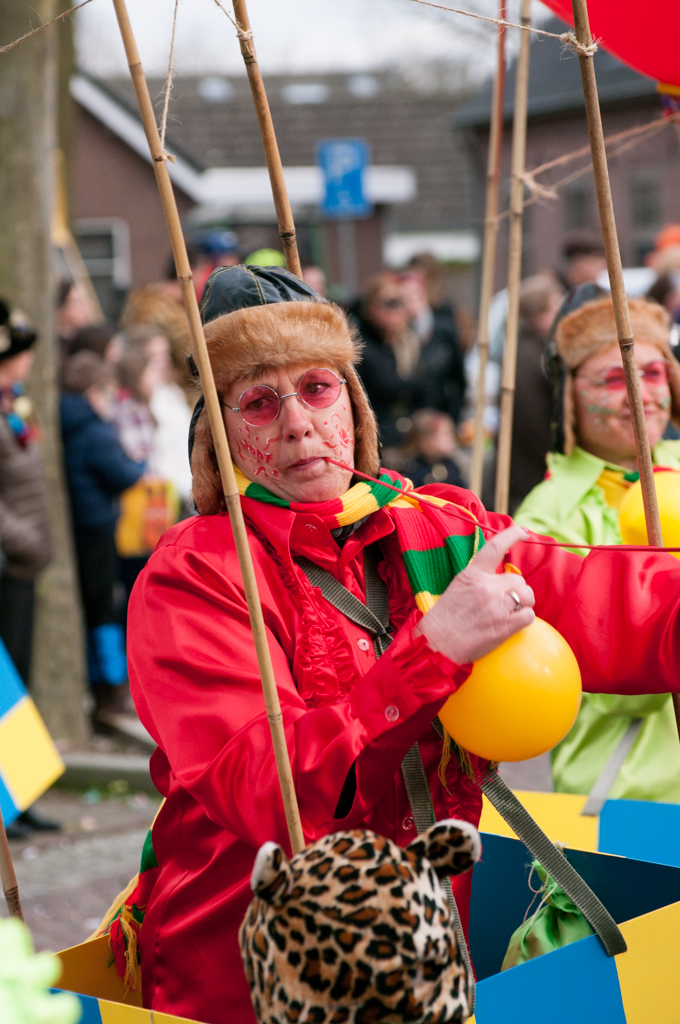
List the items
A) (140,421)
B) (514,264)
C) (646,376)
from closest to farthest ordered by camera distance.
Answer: (514,264)
(646,376)
(140,421)

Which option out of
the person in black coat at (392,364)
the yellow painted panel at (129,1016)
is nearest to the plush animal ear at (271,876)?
the yellow painted panel at (129,1016)

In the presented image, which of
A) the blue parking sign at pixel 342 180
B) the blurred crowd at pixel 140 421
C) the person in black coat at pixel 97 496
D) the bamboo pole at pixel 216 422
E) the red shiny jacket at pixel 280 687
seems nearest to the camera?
the bamboo pole at pixel 216 422

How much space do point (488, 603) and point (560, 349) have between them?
1700 mm

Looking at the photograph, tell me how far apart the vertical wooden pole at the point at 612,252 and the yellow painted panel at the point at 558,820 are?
0.50 metres

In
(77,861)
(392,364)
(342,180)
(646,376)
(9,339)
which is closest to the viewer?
(646,376)

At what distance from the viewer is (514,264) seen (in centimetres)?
286

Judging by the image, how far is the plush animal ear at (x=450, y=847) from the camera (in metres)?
1.40

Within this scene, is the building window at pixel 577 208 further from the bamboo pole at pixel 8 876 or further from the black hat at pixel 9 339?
the bamboo pole at pixel 8 876

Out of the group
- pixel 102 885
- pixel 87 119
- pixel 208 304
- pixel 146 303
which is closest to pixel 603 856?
pixel 208 304

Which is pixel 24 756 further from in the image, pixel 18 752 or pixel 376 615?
pixel 376 615

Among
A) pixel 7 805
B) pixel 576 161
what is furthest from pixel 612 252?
pixel 576 161

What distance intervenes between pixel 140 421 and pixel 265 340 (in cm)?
466

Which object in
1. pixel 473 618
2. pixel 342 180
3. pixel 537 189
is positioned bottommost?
pixel 473 618

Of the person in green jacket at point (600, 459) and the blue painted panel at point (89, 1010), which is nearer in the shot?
the blue painted panel at point (89, 1010)
